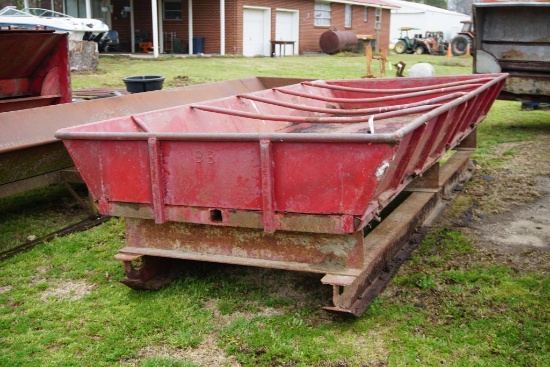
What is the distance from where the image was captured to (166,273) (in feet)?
13.6

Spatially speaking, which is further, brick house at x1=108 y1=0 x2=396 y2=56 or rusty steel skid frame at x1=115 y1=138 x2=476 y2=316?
brick house at x1=108 y1=0 x2=396 y2=56

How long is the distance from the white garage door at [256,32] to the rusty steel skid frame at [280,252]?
22.6m

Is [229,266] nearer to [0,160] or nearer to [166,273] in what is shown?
[166,273]

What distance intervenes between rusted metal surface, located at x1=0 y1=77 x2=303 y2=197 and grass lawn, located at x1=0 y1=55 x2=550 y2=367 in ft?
1.57

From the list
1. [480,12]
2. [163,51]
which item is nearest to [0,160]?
[480,12]

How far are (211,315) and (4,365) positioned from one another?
1107 mm

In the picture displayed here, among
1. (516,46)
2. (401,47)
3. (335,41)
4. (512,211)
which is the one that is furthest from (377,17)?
(512,211)

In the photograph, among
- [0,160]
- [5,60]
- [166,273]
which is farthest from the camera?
[5,60]

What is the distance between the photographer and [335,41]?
95.9 feet

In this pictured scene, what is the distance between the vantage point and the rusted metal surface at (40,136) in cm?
509

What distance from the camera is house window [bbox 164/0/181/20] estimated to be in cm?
2611

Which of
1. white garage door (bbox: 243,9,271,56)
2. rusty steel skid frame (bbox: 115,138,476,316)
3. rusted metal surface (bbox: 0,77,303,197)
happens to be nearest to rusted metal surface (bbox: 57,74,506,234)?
rusty steel skid frame (bbox: 115,138,476,316)

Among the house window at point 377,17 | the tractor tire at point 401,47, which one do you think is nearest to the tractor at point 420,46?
the tractor tire at point 401,47

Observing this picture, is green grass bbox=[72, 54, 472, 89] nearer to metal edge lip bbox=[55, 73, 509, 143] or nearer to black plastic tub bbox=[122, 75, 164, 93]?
black plastic tub bbox=[122, 75, 164, 93]
